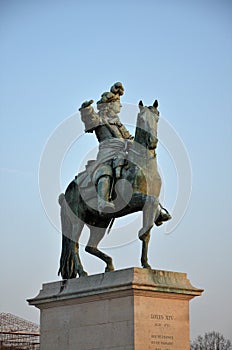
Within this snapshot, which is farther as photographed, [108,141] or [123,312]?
[108,141]

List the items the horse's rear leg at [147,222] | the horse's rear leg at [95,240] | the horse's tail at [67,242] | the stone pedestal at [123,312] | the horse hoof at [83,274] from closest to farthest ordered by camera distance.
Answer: the stone pedestal at [123,312] < the horse's rear leg at [147,222] < the horse hoof at [83,274] < the horse's rear leg at [95,240] < the horse's tail at [67,242]

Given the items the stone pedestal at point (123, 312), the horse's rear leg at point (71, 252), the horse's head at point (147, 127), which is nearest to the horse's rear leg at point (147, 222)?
the stone pedestal at point (123, 312)

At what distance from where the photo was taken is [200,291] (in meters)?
20.1

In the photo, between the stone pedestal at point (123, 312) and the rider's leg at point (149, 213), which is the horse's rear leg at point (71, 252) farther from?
the rider's leg at point (149, 213)

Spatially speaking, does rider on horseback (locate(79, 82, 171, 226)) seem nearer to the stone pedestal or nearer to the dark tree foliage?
the stone pedestal

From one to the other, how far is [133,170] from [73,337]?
13.2 ft

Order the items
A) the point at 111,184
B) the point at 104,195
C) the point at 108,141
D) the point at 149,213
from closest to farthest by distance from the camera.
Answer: the point at 149,213
the point at 104,195
the point at 111,184
the point at 108,141

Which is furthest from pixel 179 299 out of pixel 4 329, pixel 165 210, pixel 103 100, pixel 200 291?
pixel 4 329

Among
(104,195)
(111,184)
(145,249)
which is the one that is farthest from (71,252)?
(145,249)

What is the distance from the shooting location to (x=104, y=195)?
20000mm

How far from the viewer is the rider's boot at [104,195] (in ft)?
65.5

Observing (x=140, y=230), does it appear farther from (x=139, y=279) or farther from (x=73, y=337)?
(x=73, y=337)

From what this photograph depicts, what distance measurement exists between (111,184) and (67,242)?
226 cm

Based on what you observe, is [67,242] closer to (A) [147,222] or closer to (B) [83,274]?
(B) [83,274]
